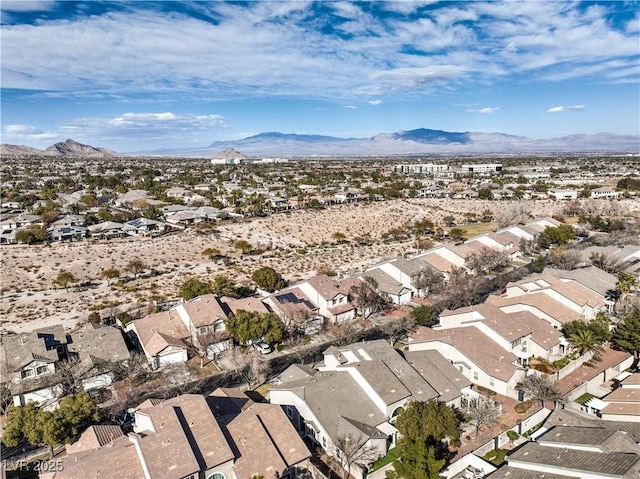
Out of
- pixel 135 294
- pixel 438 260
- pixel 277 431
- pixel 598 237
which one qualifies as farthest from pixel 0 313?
pixel 598 237

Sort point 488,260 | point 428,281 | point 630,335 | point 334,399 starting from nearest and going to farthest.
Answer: point 334,399 < point 630,335 < point 428,281 < point 488,260

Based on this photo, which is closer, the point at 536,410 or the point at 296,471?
the point at 296,471

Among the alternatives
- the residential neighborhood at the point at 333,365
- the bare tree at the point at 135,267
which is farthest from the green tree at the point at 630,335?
the bare tree at the point at 135,267

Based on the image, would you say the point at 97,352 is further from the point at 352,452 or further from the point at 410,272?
the point at 410,272

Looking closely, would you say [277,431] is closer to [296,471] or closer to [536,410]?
[296,471]

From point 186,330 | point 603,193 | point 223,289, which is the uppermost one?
point 603,193

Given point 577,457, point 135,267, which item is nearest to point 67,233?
point 135,267
